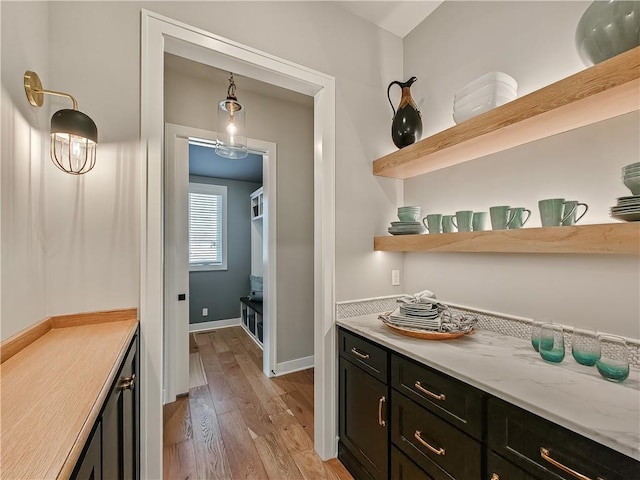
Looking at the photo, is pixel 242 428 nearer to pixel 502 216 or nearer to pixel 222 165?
pixel 502 216

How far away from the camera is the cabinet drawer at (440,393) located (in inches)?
40.3

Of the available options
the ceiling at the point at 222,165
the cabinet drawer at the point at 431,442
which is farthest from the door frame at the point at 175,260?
the cabinet drawer at the point at 431,442

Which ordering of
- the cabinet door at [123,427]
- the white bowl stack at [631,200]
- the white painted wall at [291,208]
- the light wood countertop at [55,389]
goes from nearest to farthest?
1. the light wood countertop at [55,389]
2. the cabinet door at [123,427]
3. the white bowl stack at [631,200]
4. the white painted wall at [291,208]

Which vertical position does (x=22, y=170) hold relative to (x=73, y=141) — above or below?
below

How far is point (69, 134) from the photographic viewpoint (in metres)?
1.00

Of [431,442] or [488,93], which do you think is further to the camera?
[488,93]

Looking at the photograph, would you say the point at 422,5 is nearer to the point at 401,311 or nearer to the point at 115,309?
the point at 401,311

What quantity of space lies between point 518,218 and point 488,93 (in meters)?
0.62

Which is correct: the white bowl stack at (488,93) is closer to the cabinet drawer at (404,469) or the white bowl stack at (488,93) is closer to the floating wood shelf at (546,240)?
the floating wood shelf at (546,240)

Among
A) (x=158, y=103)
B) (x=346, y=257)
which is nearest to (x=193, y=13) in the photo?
(x=158, y=103)

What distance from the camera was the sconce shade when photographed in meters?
0.99

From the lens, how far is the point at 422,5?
1907 mm

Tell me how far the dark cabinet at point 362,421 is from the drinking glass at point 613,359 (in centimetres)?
85

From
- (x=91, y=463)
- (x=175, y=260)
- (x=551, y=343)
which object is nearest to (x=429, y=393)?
(x=551, y=343)
